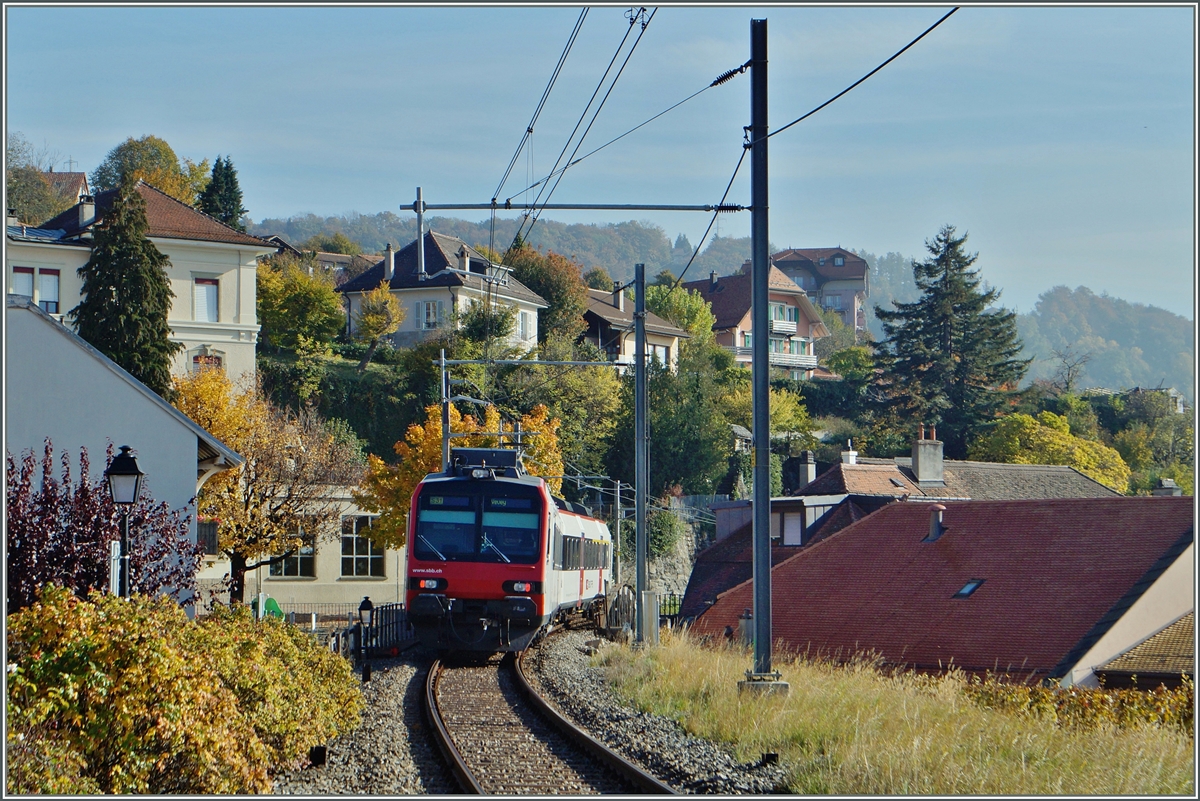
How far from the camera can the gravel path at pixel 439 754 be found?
926 centimetres

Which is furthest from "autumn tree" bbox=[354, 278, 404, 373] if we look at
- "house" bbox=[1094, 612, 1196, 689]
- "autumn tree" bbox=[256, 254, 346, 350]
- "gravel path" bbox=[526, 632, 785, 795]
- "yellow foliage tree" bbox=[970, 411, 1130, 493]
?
"gravel path" bbox=[526, 632, 785, 795]

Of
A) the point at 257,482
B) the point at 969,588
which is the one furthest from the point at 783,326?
the point at 257,482

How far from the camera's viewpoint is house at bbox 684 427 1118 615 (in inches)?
1626

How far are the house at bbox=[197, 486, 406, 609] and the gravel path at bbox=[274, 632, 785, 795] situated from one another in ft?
78.8

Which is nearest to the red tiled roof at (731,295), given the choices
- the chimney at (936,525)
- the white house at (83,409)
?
the chimney at (936,525)

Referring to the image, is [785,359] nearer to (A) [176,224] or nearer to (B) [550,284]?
(B) [550,284]

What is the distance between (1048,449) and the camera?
2339 inches

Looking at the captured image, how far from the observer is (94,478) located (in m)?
17.4

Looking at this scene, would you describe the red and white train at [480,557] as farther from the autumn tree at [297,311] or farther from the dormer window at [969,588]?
the autumn tree at [297,311]

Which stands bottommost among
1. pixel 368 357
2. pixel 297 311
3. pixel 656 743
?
pixel 656 743

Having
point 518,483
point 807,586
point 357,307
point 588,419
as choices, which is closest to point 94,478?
point 518,483

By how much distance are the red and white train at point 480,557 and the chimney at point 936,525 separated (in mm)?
17002

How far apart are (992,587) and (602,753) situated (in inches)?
888

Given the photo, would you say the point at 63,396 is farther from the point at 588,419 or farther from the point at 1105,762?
the point at 588,419
